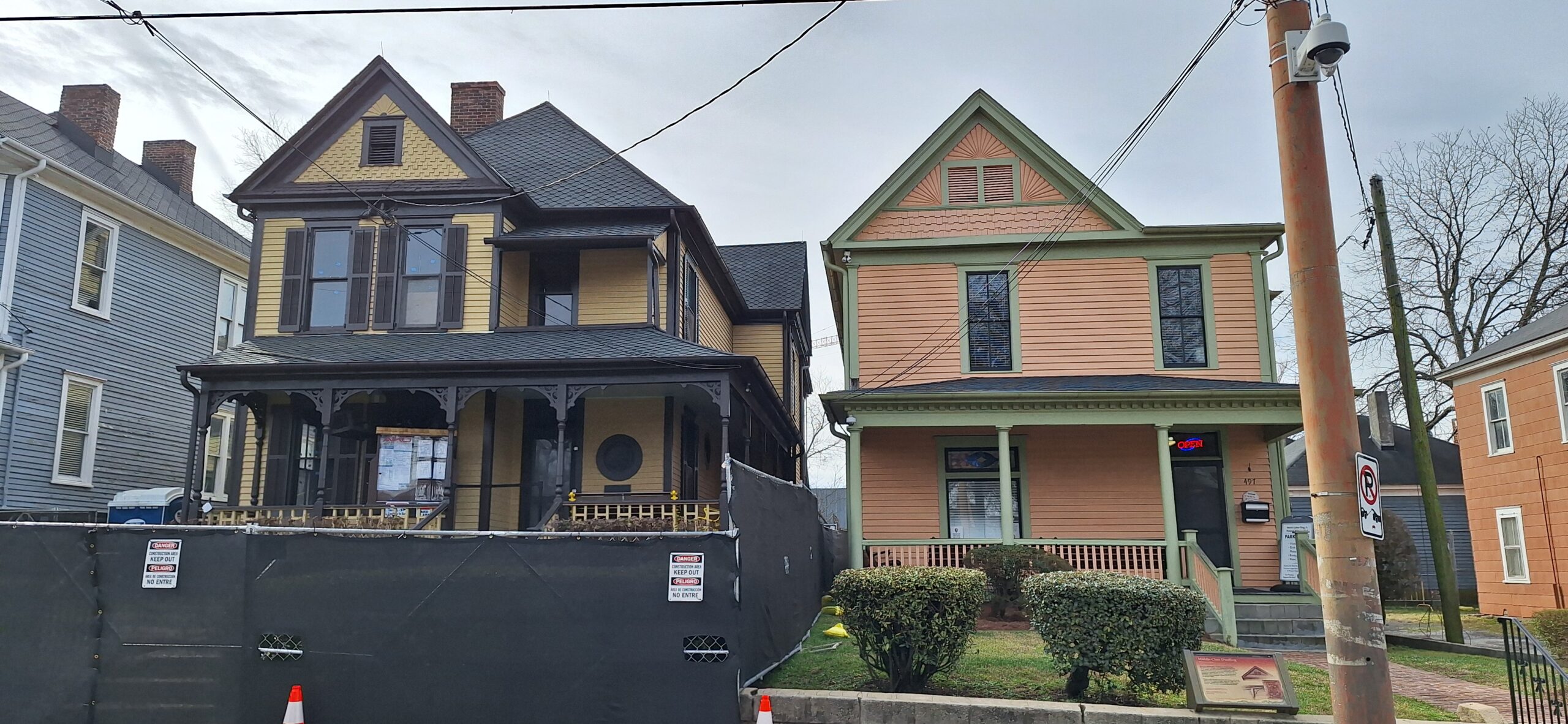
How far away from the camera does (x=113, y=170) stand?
20844 millimetres

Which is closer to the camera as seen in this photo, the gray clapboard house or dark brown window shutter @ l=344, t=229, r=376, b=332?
dark brown window shutter @ l=344, t=229, r=376, b=332

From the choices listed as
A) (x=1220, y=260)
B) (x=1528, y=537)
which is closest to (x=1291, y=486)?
(x=1528, y=537)

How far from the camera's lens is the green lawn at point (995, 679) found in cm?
833

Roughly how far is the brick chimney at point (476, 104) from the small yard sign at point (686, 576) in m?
16.0

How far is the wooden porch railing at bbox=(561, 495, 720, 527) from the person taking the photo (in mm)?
14016

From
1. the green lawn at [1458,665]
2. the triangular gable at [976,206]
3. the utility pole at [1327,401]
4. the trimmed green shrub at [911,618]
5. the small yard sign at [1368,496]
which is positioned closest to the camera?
the utility pole at [1327,401]

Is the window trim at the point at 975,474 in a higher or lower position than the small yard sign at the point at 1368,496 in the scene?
higher

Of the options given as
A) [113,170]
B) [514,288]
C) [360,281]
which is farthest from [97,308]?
[514,288]

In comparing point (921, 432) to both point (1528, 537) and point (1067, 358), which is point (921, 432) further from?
point (1528, 537)

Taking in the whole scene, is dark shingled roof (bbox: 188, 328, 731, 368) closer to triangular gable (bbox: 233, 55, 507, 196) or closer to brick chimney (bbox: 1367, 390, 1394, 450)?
triangular gable (bbox: 233, 55, 507, 196)

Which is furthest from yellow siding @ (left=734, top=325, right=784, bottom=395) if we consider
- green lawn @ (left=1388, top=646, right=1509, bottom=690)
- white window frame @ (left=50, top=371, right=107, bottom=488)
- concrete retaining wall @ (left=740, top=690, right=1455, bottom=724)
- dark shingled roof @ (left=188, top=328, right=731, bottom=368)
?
concrete retaining wall @ (left=740, top=690, right=1455, bottom=724)

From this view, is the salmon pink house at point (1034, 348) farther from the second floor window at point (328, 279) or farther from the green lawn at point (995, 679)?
the second floor window at point (328, 279)

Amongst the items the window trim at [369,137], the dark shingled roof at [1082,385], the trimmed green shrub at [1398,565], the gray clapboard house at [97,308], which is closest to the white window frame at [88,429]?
the gray clapboard house at [97,308]

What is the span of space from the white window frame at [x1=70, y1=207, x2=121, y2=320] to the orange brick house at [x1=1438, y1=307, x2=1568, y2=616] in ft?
85.0
